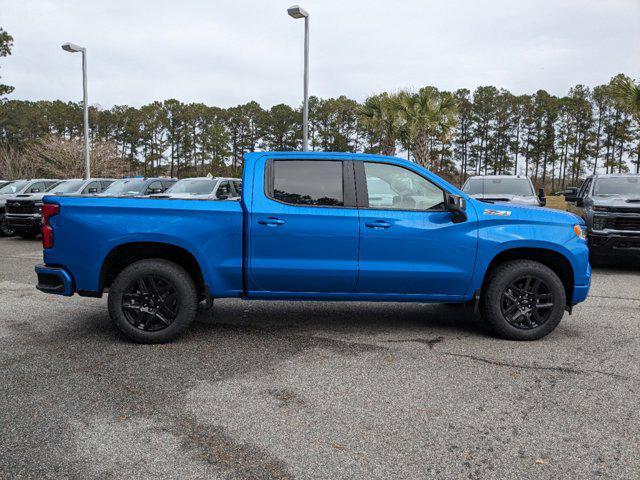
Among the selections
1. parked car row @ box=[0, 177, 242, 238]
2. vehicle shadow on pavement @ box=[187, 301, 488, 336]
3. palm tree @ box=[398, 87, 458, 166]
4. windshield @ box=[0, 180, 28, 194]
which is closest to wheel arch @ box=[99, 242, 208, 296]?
vehicle shadow on pavement @ box=[187, 301, 488, 336]

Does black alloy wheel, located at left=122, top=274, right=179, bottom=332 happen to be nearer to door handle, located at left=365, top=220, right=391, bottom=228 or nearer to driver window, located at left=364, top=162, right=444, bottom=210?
door handle, located at left=365, top=220, right=391, bottom=228

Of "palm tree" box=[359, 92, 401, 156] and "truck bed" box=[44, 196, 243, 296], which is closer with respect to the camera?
"truck bed" box=[44, 196, 243, 296]

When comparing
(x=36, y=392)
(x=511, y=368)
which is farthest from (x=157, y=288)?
(x=511, y=368)

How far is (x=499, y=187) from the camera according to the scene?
13617 millimetres

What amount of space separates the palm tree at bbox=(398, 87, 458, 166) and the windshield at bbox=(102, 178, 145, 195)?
18269 mm

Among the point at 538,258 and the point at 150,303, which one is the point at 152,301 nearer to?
the point at 150,303

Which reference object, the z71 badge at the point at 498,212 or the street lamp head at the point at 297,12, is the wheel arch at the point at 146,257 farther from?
the street lamp head at the point at 297,12

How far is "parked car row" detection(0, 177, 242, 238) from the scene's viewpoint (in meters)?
14.8

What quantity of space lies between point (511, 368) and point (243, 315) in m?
3.10

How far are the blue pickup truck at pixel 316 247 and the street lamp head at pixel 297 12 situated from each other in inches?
519

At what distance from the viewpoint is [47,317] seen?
250 inches

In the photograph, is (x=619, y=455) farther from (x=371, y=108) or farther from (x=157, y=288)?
(x=371, y=108)

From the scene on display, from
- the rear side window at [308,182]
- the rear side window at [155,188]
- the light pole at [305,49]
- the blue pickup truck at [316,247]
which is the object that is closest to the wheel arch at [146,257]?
the blue pickup truck at [316,247]

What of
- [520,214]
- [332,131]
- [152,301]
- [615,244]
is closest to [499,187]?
[615,244]
